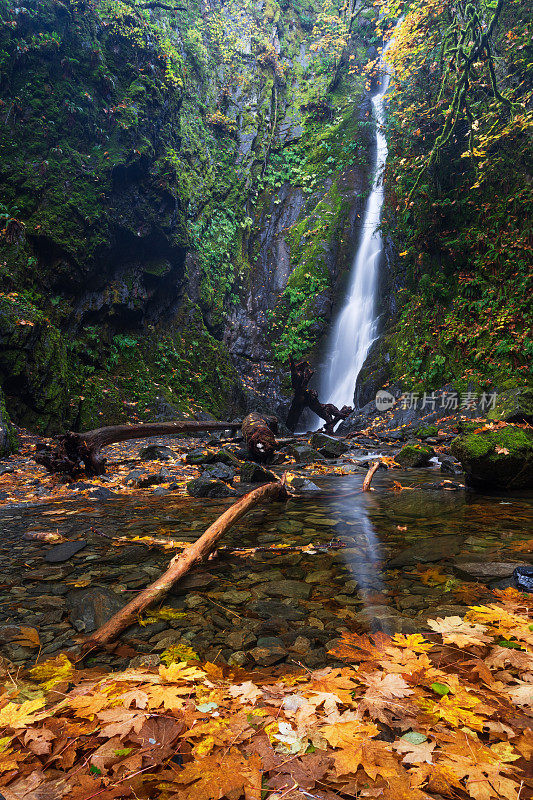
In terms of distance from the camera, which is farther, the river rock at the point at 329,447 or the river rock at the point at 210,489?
the river rock at the point at 329,447

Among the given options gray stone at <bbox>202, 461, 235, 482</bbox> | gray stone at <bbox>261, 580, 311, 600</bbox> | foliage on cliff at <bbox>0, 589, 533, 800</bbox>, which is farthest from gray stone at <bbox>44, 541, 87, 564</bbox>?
gray stone at <bbox>202, 461, 235, 482</bbox>

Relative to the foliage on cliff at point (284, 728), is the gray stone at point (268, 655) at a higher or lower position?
lower

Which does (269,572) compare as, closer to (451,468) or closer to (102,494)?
(102,494)

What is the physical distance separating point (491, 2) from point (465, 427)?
14381 millimetres

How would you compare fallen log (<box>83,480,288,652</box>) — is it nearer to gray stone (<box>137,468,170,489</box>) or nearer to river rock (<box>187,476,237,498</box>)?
river rock (<box>187,476,237,498</box>)

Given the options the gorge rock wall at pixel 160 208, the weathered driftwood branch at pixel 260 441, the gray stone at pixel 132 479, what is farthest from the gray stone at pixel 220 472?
the gorge rock wall at pixel 160 208

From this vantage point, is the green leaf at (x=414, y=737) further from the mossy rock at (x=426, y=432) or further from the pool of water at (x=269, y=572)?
the mossy rock at (x=426, y=432)

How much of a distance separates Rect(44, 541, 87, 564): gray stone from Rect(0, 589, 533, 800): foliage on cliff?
128cm

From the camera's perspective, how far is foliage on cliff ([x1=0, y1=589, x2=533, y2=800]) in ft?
3.02

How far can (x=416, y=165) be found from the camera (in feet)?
42.2

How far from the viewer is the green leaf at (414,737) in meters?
1.05

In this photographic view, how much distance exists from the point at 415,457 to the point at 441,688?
5883 millimetres

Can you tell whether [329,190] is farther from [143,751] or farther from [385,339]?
[143,751]

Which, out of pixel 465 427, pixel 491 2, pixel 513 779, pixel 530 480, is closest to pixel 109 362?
pixel 465 427
